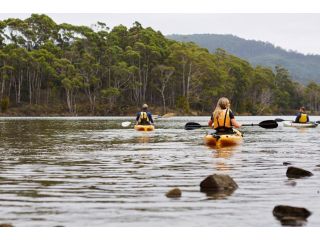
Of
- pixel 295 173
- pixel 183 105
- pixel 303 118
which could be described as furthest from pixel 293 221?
pixel 183 105

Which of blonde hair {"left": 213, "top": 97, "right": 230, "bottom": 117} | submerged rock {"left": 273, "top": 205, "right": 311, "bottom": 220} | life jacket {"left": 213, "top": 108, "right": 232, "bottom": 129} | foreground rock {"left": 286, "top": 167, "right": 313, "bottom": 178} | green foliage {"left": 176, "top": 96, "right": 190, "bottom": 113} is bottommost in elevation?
green foliage {"left": 176, "top": 96, "right": 190, "bottom": 113}

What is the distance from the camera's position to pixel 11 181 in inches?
428

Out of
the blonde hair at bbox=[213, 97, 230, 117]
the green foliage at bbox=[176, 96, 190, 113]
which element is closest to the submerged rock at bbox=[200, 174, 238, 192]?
the blonde hair at bbox=[213, 97, 230, 117]

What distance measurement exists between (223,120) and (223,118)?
0.10m

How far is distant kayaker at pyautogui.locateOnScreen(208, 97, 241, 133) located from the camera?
19344mm

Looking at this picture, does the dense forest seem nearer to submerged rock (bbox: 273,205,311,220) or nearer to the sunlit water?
the sunlit water

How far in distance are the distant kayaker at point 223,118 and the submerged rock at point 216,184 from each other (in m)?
9.51

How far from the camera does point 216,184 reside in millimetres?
9430

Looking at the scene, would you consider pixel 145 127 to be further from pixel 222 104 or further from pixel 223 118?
pixel 222 104

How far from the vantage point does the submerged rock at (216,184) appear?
9.44 meters

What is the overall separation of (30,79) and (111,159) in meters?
92.0

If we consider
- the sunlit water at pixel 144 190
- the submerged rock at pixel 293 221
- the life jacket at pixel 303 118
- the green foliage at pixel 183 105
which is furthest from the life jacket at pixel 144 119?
the green foliage at pixel 183 105

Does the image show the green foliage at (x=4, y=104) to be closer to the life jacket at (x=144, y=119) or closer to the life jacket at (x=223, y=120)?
the life jacket at (x=144, y=119)

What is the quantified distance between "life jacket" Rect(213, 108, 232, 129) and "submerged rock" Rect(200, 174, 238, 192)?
33.2 ft
